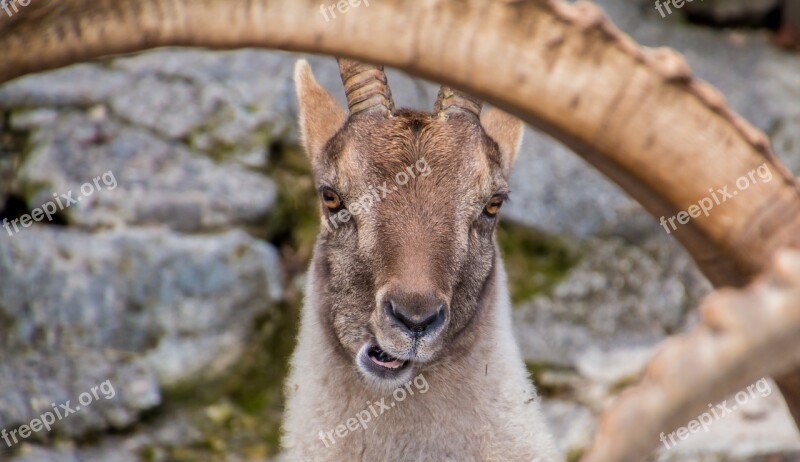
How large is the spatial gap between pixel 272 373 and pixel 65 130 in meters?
2.57

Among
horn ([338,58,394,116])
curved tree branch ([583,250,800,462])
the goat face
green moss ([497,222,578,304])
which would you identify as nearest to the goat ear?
the goat face

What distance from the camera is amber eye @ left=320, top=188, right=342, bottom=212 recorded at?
429 cm

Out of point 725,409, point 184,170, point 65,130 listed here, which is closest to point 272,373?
point 184,170

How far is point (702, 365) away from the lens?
7.01 feet

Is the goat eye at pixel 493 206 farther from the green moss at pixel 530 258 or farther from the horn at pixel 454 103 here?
the green moss at pixel 530 258

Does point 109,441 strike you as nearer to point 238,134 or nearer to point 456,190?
point 238,134

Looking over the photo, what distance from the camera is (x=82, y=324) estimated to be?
7340 mm

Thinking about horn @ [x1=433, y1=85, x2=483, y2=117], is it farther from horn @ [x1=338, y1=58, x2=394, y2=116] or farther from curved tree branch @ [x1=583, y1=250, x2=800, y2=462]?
curved tree branch @ [x1=583, y1=250, x2=800, y2=462]

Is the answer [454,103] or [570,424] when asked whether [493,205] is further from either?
[570,424]

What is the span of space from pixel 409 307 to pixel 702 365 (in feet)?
5.70

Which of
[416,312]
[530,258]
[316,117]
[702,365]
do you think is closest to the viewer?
[702,365]

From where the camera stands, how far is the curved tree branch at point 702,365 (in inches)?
83.9

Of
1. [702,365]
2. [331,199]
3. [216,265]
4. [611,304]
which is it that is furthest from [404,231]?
[611,304]

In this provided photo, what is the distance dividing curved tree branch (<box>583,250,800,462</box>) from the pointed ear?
108 inches
